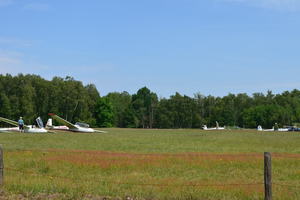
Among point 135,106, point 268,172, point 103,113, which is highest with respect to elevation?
point 135,106

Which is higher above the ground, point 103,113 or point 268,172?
point 103,113

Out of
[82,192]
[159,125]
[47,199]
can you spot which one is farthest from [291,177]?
[159,125]

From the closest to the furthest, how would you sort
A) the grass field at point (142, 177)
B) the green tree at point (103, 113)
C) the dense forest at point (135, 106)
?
the grass field at point (142, 177) → the dense forest at point (135, 106) → the green tree at point (103, 113)

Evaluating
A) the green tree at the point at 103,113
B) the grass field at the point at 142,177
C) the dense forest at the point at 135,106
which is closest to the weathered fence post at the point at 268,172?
the grass field at the point at 142,177

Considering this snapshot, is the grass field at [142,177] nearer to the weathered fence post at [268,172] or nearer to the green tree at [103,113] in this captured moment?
the weathered fence post at [268,172]

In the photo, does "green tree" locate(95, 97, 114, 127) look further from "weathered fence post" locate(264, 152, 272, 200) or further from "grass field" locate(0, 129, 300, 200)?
"weathered fence post" locate(264, 152, 272, 200)

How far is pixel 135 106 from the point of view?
157 meters

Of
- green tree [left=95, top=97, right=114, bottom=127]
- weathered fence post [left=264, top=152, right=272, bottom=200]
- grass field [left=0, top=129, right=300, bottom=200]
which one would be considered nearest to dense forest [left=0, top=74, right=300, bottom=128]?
green tree [left=95, top=97, right=114, bottom=127]

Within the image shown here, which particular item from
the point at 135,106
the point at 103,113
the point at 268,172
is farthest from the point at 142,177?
the point at 135,106

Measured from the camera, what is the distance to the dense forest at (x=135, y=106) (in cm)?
12012

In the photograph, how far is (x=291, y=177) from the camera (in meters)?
16.9

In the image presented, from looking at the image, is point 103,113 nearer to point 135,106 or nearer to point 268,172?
point 135,106

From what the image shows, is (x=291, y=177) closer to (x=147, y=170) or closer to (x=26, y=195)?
(x=147, y=170)

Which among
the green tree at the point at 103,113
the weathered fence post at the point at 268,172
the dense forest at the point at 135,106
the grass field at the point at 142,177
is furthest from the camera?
the green tree at the point at 103,113
